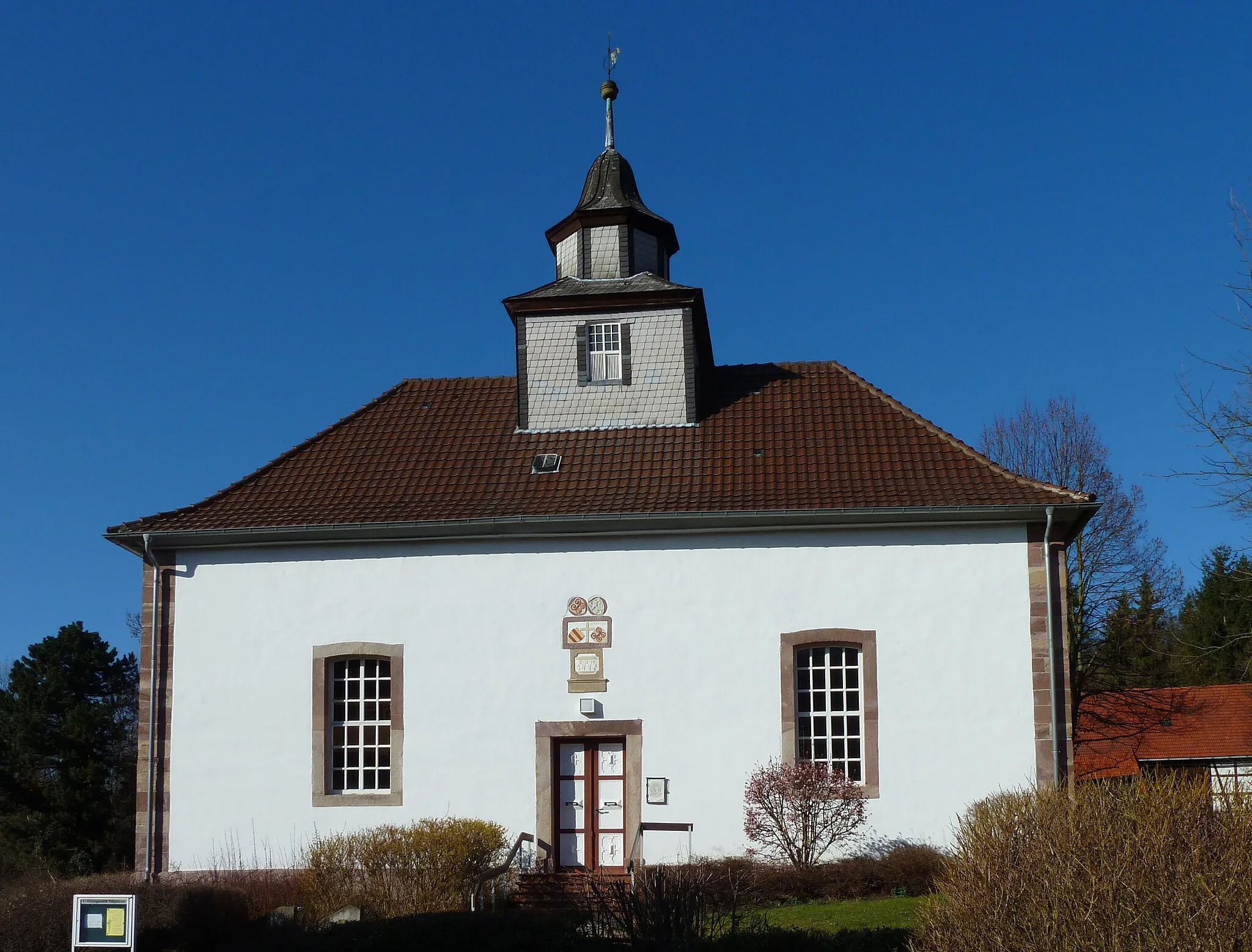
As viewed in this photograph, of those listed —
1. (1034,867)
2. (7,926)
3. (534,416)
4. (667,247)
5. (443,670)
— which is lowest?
(7,926)

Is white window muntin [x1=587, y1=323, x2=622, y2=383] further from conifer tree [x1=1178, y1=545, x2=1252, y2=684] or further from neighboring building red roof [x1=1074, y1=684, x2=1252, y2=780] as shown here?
conifer tree [x1=1178, y1=545, x2=1252, y2=684]

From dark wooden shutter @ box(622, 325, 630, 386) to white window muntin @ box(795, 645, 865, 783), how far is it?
5334mm

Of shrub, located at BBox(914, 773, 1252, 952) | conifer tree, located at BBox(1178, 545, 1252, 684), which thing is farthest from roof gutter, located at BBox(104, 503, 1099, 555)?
conifer tree, located at BBox(1178, 545, 1252, 684)

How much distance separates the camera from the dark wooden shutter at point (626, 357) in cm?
2058

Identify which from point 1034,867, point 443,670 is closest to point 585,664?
point 443,670

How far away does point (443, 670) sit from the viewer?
17.9 metres

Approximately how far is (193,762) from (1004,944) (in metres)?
12.7

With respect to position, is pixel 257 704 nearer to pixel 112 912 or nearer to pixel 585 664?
pixel 585 664

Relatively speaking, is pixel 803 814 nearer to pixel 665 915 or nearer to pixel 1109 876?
pixel 665 915

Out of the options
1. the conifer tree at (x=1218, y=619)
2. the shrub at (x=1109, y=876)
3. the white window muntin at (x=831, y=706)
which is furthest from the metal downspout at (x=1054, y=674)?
the conifer tree at (x=1218, y=619)

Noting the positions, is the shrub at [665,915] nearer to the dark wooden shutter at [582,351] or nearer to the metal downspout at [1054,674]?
the metal downspout at [1054,674]

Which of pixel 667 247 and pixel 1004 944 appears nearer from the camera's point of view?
pixel 1004 944

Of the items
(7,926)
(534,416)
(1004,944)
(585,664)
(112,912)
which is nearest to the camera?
(1004,944)

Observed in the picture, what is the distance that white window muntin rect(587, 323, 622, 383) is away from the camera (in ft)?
68.0
